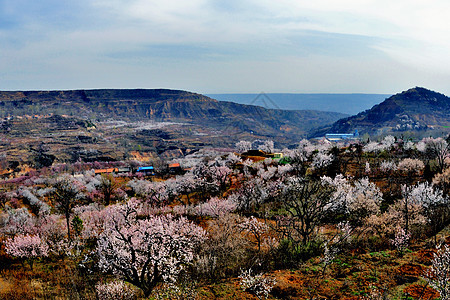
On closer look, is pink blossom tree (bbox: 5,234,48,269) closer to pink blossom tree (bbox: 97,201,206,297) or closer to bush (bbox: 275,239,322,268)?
pink blossom tree (bbox: 97,201,206,297)

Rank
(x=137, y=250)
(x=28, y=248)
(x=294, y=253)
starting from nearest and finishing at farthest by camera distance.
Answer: (x=294, y=253) → (x=137, y=250) → (x=28, y=248)

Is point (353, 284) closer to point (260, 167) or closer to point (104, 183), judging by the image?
point (260, 167)

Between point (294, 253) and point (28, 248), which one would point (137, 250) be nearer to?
point (294, 253)

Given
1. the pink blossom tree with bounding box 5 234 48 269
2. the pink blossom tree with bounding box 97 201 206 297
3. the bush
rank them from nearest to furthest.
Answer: the pink blossom tree with bounding box 97 201 206 297 < the bush < the pink blossom tree with bounding box 5 234 48 269

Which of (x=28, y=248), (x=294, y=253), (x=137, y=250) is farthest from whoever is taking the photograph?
(x=28, y=248)

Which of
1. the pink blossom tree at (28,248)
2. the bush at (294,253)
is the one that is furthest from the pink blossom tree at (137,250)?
the pink blossom tree at (28,248)

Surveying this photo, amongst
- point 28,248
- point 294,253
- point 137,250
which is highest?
point 294,253

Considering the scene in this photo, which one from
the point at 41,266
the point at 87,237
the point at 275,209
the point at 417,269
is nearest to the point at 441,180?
the point at 275,209

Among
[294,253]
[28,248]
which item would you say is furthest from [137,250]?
[28,248]

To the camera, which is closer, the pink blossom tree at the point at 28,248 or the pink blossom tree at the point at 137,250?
the pink blossom tree at the point at 137,250

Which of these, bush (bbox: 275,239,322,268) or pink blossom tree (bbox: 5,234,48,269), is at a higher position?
bush (bbox: 275,239,322,268)

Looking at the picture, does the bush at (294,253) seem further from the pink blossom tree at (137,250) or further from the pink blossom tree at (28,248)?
the pink blossom tree at (28,248)

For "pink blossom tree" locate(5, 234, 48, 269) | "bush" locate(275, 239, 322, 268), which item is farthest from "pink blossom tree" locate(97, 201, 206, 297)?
"pink blossom tree" locate(5, 234, 48, 269)
